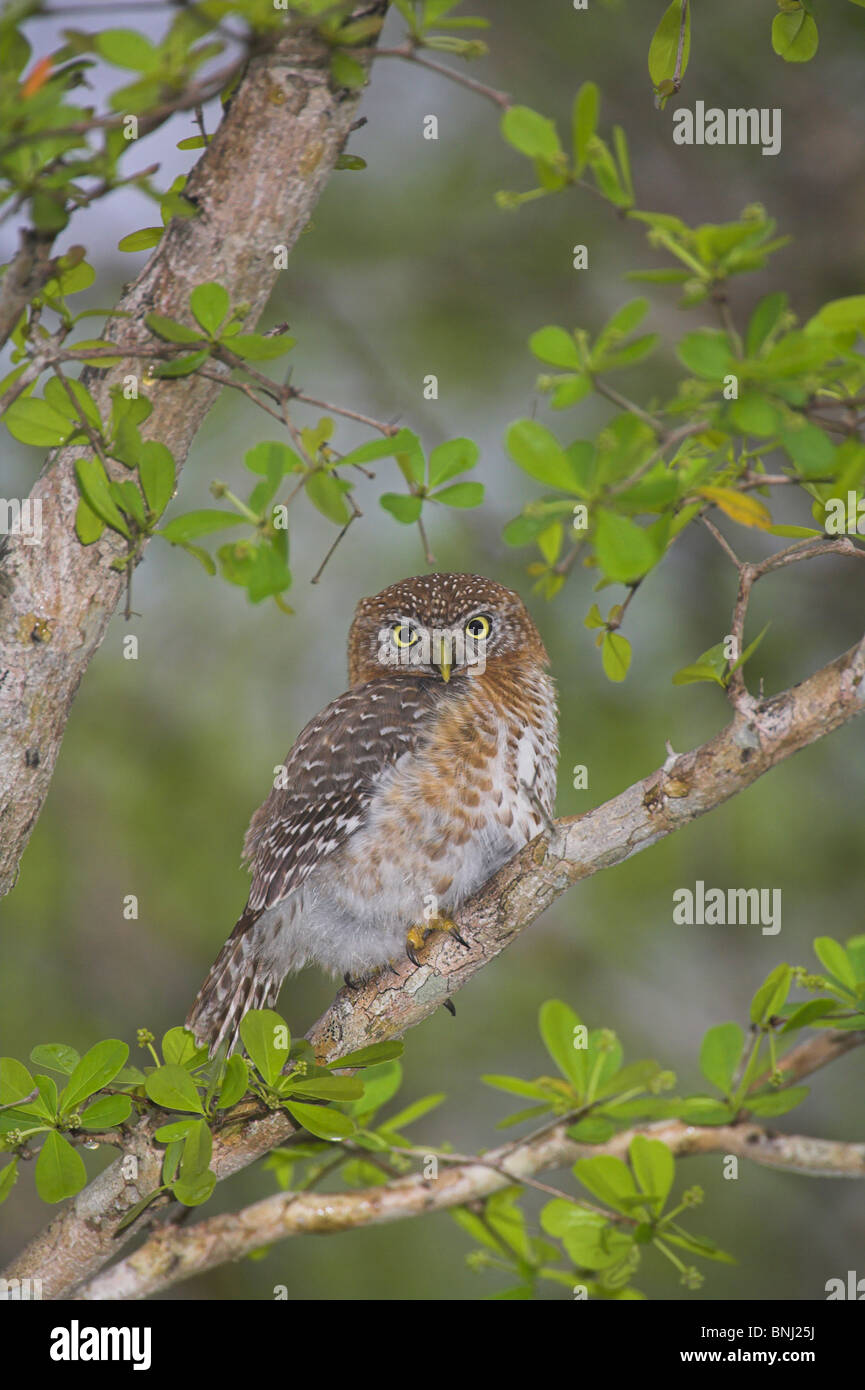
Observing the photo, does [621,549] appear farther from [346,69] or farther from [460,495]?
[346,69]

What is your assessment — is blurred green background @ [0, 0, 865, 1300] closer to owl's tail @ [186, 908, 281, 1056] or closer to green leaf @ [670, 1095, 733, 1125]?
owl's tail @ [186, 908, 281, 1056]

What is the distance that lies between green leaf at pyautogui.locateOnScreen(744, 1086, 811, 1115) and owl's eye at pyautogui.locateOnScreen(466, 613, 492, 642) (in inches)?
71.2

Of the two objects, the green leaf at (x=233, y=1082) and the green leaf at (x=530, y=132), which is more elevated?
the green leaf at (x=530, y=132)

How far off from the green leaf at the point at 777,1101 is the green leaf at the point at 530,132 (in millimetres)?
1796

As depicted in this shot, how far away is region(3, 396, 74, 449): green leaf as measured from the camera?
2.45 metres

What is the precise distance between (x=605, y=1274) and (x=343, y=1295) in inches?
170

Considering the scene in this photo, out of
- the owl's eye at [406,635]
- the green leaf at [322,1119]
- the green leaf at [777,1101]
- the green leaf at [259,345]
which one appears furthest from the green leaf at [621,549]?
the owl's eye at [406,635]

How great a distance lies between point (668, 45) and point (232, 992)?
9.24ft

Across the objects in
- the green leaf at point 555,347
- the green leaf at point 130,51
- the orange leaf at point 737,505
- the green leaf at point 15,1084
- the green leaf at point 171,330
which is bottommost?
the green leaf at point 15,1084

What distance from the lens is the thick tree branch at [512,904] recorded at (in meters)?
2.42

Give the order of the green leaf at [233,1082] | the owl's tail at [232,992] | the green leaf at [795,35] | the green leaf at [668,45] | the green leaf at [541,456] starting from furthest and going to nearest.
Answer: the owl's tail at [232,992] → the green leaf at [795,35] → the green leaf at [668,45] → the green leaf at [233,1082] → the green leaf at [541,456]

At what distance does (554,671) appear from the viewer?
639 centimetres

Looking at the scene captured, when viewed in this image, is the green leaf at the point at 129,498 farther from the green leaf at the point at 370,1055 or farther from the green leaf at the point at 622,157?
the green leaf at the point at 370,1055

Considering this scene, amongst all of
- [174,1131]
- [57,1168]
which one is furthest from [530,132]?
[57,1168]
